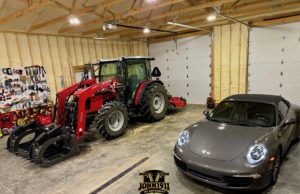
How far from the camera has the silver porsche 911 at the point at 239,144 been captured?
2.38 metres

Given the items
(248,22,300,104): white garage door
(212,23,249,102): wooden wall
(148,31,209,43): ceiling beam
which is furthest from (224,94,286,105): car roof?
(148,31,209,43): ceiling beam

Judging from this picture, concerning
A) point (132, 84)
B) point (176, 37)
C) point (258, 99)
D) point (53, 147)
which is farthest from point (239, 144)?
point (176, 37)

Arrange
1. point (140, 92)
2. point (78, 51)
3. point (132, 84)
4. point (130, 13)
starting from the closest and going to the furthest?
point (130, 13), point (140, 92), point (132, 84), point (78, 51)

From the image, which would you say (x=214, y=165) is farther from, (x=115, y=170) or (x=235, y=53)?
(x=235, y=53)

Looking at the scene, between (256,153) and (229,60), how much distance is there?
5847 mm

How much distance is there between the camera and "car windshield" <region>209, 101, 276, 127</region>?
10.0 feet

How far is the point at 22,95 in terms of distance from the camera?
6.35 meters

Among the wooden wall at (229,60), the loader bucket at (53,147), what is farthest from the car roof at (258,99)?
the wooden wall at (229,60)

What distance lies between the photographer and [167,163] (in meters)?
3.55

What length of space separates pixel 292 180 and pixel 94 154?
139 inches

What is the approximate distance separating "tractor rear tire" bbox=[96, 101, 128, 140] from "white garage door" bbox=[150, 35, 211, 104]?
15.3 feet

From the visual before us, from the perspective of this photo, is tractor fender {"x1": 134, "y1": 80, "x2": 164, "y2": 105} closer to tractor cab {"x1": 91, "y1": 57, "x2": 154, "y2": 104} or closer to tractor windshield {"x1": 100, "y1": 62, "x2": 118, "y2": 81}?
tractor cab {"x1": 91, "y1": 57, "x2": 154, "y2": 104}

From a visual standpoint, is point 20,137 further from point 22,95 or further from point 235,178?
point 235,178

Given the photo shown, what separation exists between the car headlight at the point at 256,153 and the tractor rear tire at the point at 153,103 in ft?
12.2
